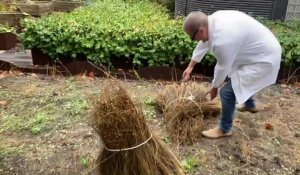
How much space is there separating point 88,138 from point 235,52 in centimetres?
172

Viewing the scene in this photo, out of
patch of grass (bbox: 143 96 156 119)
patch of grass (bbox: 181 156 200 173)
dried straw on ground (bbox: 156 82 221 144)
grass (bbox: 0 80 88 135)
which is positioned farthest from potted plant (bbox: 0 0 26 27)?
patch of grass (bbox: 181 156 200 173)

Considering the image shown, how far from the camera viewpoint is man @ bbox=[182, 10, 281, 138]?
10.8ft

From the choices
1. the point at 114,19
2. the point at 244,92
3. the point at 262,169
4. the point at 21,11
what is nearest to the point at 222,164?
the point at 262,169

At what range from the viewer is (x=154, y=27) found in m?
6.22

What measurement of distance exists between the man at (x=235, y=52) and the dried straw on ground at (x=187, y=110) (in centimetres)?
17

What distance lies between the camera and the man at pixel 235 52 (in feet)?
10.8

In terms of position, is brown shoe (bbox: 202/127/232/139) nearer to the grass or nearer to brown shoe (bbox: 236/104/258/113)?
brown shoe (bbox: 236/104/258/113)

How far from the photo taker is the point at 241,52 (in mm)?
3525

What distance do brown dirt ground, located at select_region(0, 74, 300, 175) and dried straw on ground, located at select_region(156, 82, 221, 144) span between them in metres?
0.10

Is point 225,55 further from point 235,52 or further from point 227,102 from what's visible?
point 227,102

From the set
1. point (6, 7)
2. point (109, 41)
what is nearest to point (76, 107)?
point (109, 41)

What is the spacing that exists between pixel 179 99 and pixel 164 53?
1910 millimetres

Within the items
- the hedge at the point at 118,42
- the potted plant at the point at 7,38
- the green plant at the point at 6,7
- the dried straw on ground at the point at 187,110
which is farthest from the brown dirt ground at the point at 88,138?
the green plant at the point at 6,7

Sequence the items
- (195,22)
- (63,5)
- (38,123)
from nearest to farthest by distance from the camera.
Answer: (195,22)
(38,123)
(63,5)
